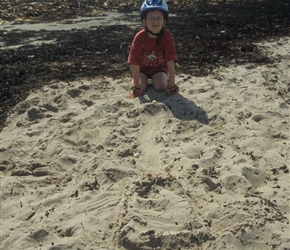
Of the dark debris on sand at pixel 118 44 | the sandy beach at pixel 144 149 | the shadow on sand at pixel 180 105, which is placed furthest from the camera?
the dark debris on sand at pixel 118 44

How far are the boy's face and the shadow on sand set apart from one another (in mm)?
747

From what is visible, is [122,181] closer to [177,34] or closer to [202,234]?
[202,234]

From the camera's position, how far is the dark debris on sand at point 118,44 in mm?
6102

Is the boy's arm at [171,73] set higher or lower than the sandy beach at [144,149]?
higher

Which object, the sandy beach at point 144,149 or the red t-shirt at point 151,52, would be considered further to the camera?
the red t-shirt at point 151,52

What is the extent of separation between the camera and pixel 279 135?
4.37 meters

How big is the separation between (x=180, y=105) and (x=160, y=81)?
525 millimetres

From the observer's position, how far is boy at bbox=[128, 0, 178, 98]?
5.10 meters

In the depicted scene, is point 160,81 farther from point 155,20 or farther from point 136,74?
point 155,20

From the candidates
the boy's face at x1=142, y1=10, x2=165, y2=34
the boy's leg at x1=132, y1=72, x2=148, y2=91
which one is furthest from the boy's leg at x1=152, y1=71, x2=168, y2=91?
the boy's face at x1=142, y1=10, x2=165, y2=34

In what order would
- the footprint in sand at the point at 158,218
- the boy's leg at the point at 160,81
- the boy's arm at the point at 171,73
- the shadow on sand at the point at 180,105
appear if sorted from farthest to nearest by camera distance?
the boy's leg at the point at 160,81 → the boy's arm at the point at 171,73 → the shadow on sand at the point at 180,105 → the footprint in sand at the point at 158,218

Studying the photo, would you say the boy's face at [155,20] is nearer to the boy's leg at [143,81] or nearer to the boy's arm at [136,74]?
the boy's arm at [136,74]

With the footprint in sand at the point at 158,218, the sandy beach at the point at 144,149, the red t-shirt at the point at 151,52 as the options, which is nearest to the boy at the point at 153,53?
the red t-shirt at the point at 151,52

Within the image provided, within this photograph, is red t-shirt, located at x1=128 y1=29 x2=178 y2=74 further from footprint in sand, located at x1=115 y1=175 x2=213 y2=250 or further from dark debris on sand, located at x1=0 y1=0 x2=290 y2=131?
footprint in sand, located at x1=115 y1=175 x2=213 y2=250
